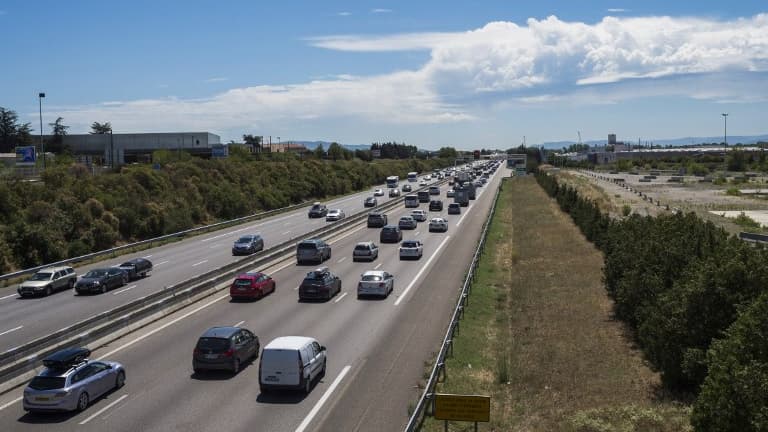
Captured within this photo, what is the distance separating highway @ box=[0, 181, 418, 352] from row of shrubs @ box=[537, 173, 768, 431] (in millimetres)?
21685

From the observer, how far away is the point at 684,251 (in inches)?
996

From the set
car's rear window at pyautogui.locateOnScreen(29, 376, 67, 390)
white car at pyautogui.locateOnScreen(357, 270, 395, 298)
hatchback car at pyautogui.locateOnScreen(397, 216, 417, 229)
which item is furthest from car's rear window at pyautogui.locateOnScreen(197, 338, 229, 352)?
hatchback car at pyautogui.locateOnScreen(397, 216, 417, 229)

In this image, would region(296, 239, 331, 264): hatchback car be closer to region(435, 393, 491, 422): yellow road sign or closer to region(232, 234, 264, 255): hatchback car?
region(232, 234, 264, 255): hatchback car

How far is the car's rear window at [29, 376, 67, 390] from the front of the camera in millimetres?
18484

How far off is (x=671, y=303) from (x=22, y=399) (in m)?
17.7

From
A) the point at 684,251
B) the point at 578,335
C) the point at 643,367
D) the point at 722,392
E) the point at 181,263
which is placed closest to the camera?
the point at 722,392

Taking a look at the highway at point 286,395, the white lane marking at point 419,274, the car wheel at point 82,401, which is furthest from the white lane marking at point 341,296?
the car wheel at point 82,401

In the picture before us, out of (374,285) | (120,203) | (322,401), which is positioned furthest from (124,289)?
(120,203)

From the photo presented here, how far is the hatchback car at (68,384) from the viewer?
18.3 metres

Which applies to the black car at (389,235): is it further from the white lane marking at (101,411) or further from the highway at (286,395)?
the white lane marking at (101,411)

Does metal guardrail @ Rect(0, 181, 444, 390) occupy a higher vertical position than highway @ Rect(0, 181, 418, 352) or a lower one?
higher

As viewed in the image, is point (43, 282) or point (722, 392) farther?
point (43, 282)

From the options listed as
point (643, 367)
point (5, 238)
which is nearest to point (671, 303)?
point (643, 367)

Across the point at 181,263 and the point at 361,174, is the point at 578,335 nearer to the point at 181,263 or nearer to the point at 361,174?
the point at 181,263
